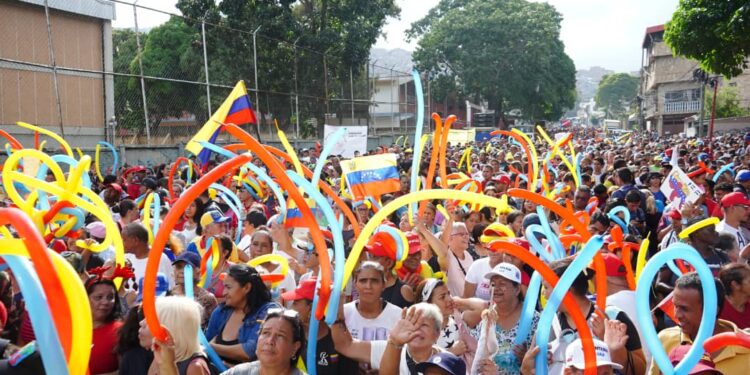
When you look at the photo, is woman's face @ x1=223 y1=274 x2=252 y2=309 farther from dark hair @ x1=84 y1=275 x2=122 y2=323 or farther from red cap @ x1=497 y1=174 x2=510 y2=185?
red cap @ x1=497 y1=174 x2=510 y2=185

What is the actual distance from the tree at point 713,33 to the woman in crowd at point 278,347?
9.96 m

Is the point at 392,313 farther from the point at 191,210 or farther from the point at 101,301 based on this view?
the point at 191,210

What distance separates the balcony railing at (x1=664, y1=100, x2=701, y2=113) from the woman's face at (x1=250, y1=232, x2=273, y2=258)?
6167cm

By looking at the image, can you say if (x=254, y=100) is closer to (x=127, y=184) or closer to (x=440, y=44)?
(x=127, y=184)

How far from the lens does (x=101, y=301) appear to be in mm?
4211

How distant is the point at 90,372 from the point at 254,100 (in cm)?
1828

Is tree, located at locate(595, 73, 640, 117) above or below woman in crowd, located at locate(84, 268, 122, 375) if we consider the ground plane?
above

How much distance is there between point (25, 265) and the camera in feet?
8.13

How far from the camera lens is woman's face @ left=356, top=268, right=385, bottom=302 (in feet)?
14.6

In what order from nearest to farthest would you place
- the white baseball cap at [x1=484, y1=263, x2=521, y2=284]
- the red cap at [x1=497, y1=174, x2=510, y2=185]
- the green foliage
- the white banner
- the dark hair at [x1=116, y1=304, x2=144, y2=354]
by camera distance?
1. the dark hair at [x1=116, y1=304, x2=144, y2=354]
2. the white baseball cap at [x1=484, y1=263, x2=521, y2=284]
3. the red cap at [x1=497, y1=174, x2=510, y2=185]
4. the white banner
5. the green foliage

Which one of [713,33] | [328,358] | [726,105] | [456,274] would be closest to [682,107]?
[726,105]

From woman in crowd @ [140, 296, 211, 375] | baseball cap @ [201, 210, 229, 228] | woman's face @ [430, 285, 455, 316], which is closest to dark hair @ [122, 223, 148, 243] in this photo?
baseball cap @ [201, 210, 229, 228]

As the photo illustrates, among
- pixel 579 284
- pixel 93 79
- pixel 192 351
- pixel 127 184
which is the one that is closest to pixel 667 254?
pixel 579 284

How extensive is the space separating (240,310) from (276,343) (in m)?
0.96
